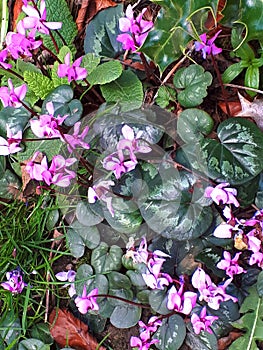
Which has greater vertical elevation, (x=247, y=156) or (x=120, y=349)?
(x=247, y=156)

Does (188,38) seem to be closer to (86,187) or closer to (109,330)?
(86,187)

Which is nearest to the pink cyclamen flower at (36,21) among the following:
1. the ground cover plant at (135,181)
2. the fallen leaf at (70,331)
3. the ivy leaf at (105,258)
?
the ground cover plant at (135,181)

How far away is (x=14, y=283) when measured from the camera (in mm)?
1697

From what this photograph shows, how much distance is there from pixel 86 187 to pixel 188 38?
52cm

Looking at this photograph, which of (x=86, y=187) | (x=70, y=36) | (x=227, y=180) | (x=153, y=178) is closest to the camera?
(x=227, y=180)

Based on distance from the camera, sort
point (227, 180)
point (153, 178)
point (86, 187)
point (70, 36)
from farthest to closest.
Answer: point (70, 36), point (86, 187), point (153, 178), point (227, 180)

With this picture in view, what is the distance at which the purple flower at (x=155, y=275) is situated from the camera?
4.69 feet

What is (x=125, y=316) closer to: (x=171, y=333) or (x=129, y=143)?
(x=171, y=333)

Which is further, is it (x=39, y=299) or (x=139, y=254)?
(x=39, y=299)

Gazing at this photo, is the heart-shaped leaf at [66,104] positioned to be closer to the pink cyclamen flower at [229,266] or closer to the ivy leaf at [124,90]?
the ivy leaf at [124,90]

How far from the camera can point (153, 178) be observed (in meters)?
1.50

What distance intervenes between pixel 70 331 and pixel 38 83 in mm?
746

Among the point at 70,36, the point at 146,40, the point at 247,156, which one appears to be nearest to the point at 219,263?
Answer: the point at 247,156

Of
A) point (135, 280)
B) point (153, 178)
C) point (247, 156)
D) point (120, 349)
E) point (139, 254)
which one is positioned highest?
point (247, 156)
